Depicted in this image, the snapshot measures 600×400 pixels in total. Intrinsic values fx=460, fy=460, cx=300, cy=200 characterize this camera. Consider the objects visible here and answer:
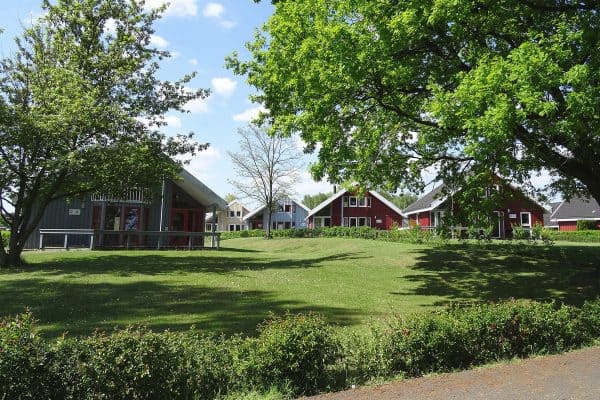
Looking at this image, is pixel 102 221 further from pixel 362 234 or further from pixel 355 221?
pixel 355 221

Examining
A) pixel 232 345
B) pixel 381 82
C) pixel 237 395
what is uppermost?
pixel 381 82

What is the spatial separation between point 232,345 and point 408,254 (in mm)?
16921

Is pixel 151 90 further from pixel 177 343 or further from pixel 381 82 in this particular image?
pixel 177 343

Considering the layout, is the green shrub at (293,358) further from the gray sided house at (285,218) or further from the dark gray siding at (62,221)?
the gray sided house at (285,218)

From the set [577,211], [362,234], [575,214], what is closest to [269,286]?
[362,234]

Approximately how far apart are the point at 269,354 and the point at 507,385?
2981mm

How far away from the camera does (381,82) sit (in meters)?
12.5

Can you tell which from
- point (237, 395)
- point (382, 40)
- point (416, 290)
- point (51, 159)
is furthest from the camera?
point (51, 159)

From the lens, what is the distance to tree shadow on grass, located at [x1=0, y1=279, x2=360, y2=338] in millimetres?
8617

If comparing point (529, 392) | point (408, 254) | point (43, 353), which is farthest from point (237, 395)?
point (408, 254)

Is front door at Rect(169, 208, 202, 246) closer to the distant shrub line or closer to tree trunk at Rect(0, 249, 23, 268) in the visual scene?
the distant shrub line

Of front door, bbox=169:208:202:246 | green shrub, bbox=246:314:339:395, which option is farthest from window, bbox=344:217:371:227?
green shrub, bbox=246:314:339:395

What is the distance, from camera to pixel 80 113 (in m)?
17.3

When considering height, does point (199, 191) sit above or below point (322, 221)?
above
